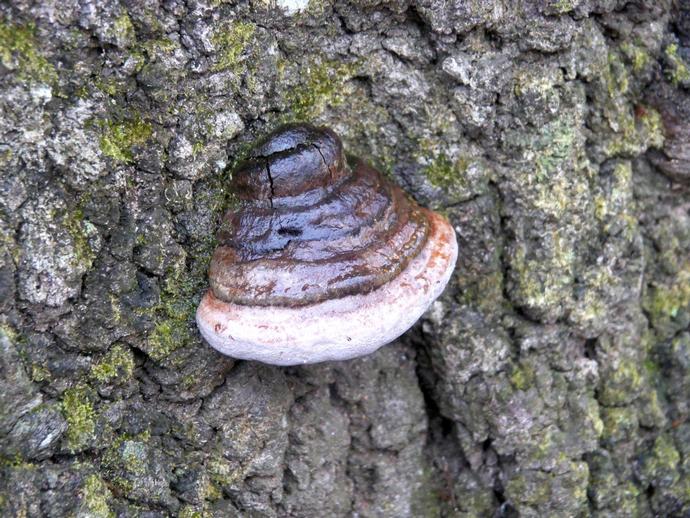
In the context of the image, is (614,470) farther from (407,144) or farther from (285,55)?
(285,55)

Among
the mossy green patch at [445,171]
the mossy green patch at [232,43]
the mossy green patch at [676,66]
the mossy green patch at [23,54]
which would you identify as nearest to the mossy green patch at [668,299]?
the mossy green patch at [676,66]

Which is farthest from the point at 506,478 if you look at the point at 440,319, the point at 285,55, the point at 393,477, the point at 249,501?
the point at 285,55

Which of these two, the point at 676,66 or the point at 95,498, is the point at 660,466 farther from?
the point at 95,498

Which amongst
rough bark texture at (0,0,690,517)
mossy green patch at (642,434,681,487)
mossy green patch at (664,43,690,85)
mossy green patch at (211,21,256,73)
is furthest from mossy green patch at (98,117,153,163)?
mossy green patch at (642,434,681,487)

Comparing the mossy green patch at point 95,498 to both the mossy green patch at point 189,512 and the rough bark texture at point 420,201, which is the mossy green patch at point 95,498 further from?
the mossy green patch at point 189,512

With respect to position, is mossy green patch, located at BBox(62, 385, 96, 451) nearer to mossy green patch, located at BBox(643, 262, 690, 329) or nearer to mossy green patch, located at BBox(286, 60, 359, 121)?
mossy green patch, located at BBox(286, 60, 359, 121)

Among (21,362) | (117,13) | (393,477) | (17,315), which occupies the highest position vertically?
(117,13)

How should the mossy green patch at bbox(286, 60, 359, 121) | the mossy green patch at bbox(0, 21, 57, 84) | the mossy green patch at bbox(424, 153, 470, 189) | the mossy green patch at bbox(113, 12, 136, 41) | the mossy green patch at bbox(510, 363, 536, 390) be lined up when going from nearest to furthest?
the mossy green patch at bbox(0, 21, 57, 84)
the mossy green patch at bbox(113, 12, 136, 41)
the mossy green patch at bbox(286, 60, 359, 121)
the mossy green patch at bbox(424, 153, 470, 189)
the mossy green patch at bbox(510, 363, 536, 390)
